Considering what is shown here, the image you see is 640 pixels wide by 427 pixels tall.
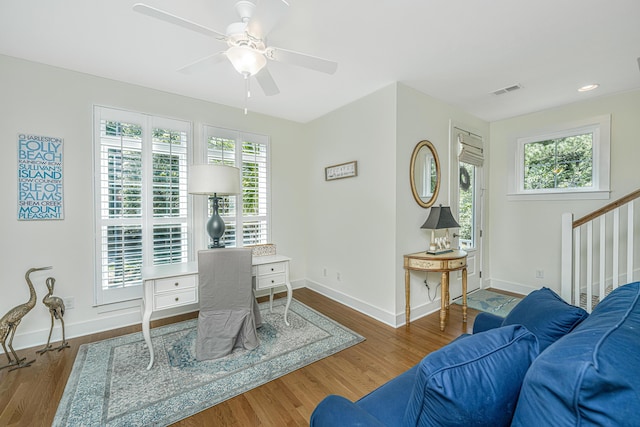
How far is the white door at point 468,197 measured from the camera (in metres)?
3.59

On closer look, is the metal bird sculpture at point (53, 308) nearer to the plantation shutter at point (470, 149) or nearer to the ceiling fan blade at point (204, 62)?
the ceiling fan blade at point (204, 62)

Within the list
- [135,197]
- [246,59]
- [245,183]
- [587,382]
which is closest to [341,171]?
[245,183]

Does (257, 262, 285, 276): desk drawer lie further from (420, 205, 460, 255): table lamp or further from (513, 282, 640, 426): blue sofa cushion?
(513, 282, 640, 426): blue sofa cushion

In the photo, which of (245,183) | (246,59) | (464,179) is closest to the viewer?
(246,59)

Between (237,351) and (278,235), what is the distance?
6.14 ft

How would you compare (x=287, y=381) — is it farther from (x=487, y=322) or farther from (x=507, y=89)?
(x=507, y=89)

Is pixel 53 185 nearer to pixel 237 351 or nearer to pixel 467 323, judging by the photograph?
pixel 237 351

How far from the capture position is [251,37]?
5.49 feet

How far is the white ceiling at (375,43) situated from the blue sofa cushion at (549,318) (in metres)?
1.89

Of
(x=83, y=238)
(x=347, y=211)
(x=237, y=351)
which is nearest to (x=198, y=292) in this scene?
(x=237, y=351)

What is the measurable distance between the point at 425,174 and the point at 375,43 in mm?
1606

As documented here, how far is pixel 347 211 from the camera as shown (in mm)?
3561

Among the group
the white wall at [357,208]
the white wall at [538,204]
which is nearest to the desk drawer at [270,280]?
the white wall at [357,208]

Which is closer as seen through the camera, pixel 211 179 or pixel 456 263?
pixel 211 179
